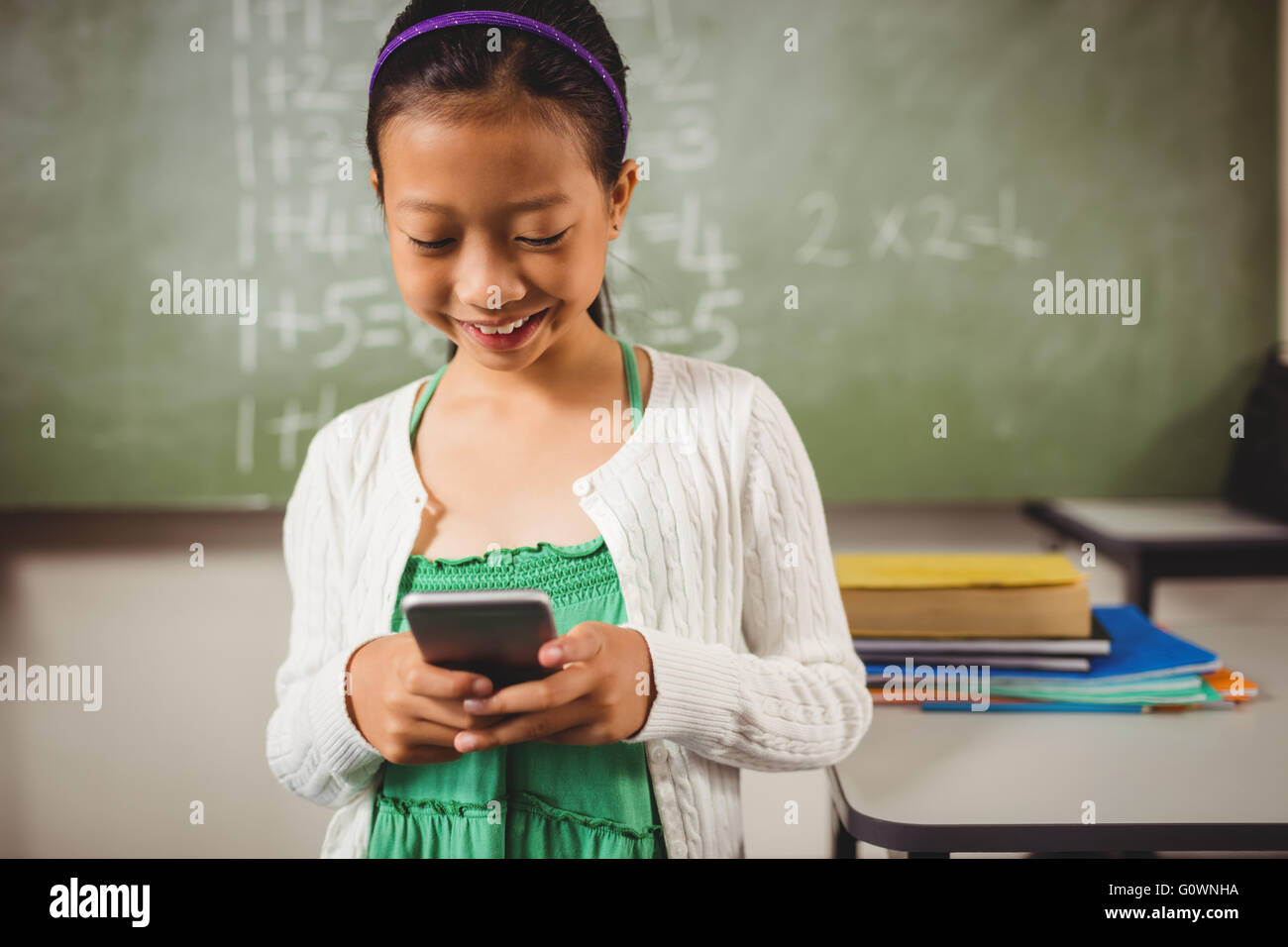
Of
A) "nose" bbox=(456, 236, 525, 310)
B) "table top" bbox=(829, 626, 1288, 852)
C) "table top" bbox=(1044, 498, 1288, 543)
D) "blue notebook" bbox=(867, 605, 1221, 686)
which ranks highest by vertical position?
"nose" bbox=(456, 236, 525, 310)

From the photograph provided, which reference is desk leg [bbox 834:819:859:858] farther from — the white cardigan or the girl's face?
the girl's face

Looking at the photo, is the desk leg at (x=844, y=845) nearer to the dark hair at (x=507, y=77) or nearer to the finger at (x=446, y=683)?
the finger at (x=446, y=683)

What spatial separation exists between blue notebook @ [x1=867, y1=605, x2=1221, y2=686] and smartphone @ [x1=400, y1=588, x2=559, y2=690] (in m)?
0.49

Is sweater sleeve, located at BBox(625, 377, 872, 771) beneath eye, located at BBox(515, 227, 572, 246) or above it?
beneath

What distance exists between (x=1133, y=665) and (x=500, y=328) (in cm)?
67

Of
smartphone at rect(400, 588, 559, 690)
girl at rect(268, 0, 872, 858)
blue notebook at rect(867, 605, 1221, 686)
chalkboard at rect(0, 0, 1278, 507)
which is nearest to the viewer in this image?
smartphone at rect(400, 588, 559, 690)

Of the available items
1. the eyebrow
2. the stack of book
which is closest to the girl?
the eyebrow

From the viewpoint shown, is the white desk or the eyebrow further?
the white desk

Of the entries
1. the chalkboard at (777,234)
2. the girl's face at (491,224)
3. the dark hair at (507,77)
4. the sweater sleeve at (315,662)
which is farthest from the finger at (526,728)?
the chalkboard at (777,234)

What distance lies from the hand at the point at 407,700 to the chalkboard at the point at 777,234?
3.36 feet

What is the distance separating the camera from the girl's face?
1.88 feet

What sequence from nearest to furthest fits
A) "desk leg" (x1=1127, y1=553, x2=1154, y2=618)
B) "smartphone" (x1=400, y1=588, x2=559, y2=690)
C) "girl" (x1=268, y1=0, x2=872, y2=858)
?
"smartphone" (x1=400, y1=588, x2=559, y2=690) < "girl" (x1=268, y1=0, x2=872, y2=858) < "desk leg" (x1=1127, y1=553, x2=1154, y2=618)
